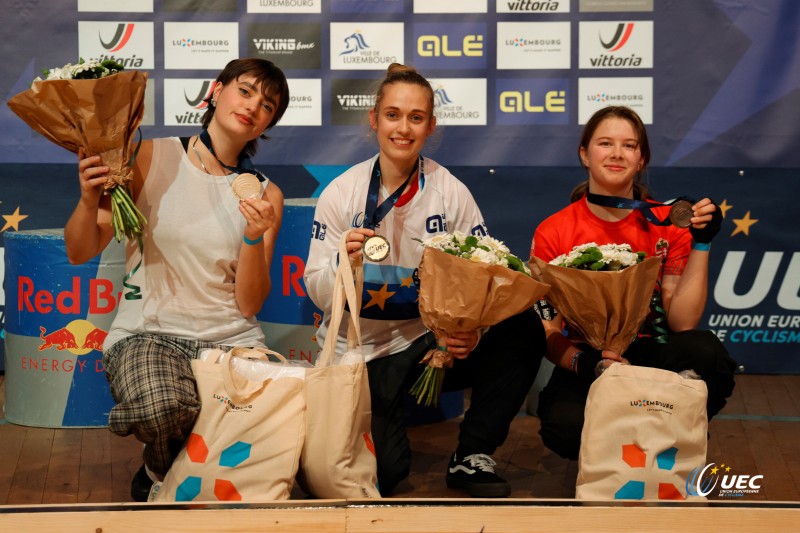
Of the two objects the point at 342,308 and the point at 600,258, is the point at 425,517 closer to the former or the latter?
the point at 342,308

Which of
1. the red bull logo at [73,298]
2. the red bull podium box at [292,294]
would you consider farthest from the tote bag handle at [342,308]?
the red bull logo at [73,298]

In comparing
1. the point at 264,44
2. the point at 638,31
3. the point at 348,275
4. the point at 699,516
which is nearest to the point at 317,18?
the point at 264,44

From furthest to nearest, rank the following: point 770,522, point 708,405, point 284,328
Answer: point 284,328, point 708,405, point 770,522

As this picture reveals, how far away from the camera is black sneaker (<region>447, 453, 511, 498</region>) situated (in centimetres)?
320

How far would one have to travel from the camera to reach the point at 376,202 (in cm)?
327

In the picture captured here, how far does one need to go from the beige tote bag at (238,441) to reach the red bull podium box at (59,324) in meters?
1.16

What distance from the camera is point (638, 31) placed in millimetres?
4816

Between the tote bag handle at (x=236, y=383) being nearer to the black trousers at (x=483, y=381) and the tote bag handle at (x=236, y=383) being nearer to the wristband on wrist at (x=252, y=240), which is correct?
the wristband on wrist at (x=252, y=240)

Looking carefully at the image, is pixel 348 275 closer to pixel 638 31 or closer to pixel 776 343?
pixel 638 31

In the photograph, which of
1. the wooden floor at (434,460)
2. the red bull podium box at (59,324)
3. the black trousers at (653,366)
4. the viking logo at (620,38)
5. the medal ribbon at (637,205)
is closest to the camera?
the black trousers at (653,366)

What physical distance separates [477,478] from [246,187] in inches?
47.1

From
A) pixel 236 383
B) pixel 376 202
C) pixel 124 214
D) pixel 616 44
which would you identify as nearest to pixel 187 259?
pixel 124 214

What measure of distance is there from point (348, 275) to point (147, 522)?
0.90 m

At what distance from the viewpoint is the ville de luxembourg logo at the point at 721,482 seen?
2.87 meters
